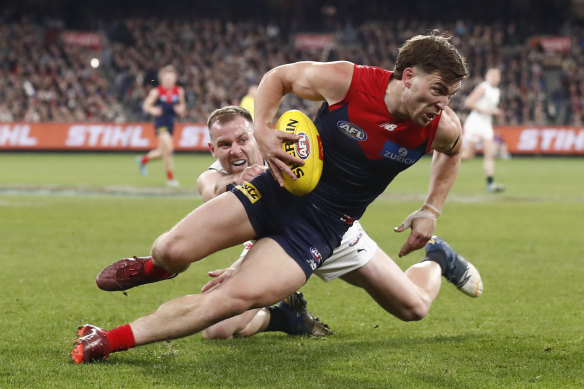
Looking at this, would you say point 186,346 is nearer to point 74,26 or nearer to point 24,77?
point 24,77

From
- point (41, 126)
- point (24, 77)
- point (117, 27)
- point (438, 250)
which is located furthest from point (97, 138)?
point (438, 250)

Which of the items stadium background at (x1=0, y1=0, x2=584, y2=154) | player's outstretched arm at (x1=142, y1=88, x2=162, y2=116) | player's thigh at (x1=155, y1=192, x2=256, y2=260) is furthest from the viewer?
stadium background at (x1=0, y1=0, x2=584, y2=154)

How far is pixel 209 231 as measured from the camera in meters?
4.60

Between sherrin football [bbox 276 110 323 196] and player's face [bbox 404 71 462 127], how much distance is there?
544 mm

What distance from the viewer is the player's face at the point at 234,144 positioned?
225 inches

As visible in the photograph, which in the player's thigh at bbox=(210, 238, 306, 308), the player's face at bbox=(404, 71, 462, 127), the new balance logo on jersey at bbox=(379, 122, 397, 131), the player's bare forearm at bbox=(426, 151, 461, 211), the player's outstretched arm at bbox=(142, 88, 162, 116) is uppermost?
the player's face at bbox=(404, 71, 462, 127)

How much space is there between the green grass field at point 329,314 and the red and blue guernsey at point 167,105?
16.4 ft

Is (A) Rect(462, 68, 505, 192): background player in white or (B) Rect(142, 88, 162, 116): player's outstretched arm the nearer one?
(A) Rect(462, 68, 505, 192): background player in white

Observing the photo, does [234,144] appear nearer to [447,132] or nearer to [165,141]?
[447,132]

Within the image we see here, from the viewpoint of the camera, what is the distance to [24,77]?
117ft

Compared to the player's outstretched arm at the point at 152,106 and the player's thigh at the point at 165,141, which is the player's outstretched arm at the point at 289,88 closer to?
the player's thigh at the point at 165,141

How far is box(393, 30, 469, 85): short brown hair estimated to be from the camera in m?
4.51

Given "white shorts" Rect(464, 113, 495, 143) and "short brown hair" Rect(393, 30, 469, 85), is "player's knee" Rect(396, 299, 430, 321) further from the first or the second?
"white shorts" Rect(464, 113, 495, 143)

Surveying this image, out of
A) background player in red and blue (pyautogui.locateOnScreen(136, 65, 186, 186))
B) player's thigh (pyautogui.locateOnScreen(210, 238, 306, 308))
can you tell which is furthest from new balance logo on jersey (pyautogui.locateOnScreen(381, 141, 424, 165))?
background player in red and blue (pyautogui.locateOnScreen(136, 65, 186, 186))
